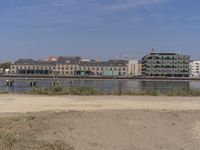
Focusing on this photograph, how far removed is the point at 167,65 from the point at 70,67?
32.2 metres

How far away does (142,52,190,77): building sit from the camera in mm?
149125

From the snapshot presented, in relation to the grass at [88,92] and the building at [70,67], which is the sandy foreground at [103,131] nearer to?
the grass at [88,92]

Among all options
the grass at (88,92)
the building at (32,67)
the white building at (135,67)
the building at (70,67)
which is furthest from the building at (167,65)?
the grass at (88,92)

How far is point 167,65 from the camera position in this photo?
15112 cm

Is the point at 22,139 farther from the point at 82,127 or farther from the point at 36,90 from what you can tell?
the point at 36,90

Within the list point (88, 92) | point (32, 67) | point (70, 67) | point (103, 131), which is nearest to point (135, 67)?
point (70, 67)

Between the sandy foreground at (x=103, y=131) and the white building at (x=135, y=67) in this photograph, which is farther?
the white building at (x=135, y=67)

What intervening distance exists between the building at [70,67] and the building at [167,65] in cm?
915

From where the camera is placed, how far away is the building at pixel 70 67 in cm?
14450

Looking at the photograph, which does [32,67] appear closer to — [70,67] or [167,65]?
[70,67]

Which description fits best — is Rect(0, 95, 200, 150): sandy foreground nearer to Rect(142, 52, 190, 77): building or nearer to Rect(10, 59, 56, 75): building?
Rect(10, 59, 56, 75): building

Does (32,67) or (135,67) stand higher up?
(135,67)

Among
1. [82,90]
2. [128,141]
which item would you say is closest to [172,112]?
[128,141]

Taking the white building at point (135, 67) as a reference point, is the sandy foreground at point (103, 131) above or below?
below
